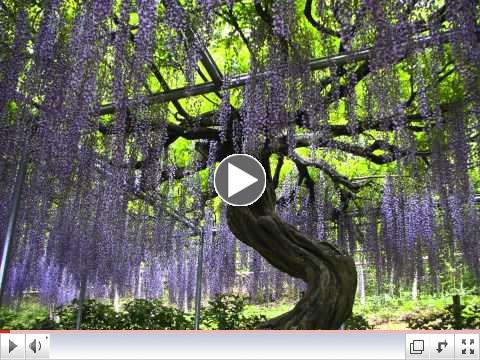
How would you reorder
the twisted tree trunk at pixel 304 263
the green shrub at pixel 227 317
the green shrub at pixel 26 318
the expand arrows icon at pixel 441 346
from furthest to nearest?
1. the green shrub at pixel 227 317
2. the green shrub at pixel 26 318
3. the twisted tree trunk at pixel 304 263
4. the expand arrows icon at pixel 441 346

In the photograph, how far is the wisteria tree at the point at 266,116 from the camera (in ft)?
11.6

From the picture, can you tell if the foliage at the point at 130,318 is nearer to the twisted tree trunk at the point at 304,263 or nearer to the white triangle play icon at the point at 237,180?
the twisted tree trunk at the point at 304,263

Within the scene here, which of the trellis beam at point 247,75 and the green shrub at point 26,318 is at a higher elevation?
the trellis beam at point 247,75

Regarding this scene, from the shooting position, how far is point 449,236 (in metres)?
7.34

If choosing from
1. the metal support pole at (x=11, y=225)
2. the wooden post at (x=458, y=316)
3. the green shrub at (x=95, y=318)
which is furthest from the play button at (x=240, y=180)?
the wooden post at (x=458, y=316)

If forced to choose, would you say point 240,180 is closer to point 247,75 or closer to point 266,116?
point 266,116

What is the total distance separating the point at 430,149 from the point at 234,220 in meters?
Answer: 2.36

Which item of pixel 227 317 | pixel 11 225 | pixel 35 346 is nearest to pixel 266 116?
pixel 11 225

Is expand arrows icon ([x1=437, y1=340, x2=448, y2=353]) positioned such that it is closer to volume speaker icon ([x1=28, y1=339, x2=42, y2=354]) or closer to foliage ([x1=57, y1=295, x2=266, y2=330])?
volume speaker icon ([x1=28, y1=339, x2=42, y2=354])

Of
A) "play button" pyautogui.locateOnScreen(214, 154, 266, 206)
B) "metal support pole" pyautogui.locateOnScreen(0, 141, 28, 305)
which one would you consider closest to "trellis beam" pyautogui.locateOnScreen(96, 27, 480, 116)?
"play button" pyautogui.locateOnScreen(214, 154, 266, 206)

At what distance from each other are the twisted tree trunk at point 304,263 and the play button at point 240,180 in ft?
0.69

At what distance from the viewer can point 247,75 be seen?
14.1 feet

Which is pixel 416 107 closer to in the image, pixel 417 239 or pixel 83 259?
pixel 417 239

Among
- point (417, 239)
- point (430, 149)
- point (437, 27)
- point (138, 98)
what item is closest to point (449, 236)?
point (417, 239)
